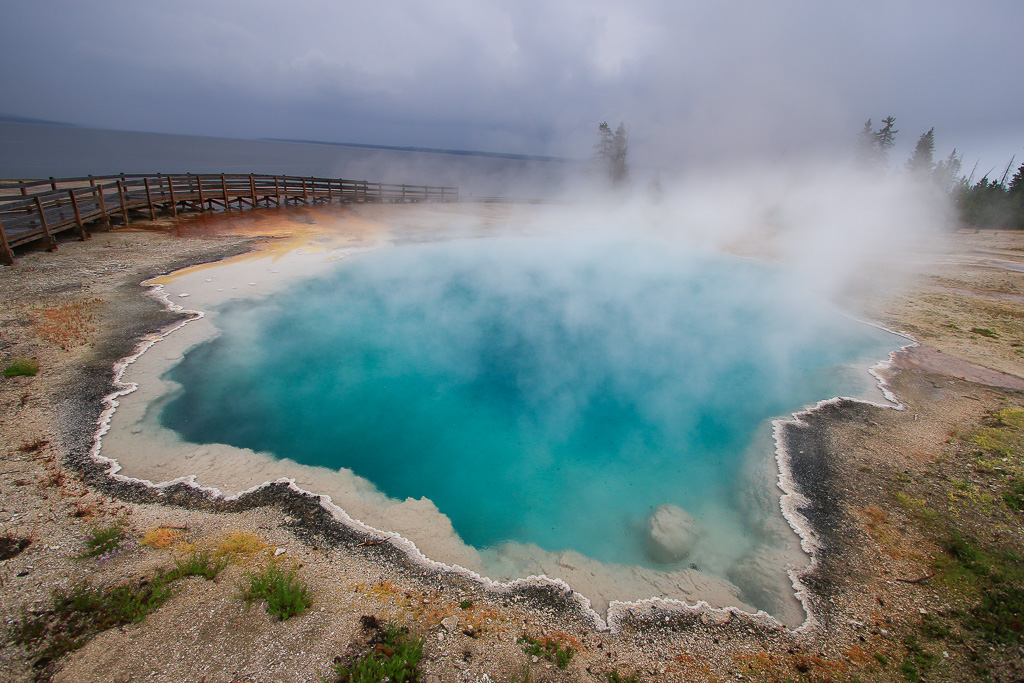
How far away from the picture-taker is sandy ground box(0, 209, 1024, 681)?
11.0ft

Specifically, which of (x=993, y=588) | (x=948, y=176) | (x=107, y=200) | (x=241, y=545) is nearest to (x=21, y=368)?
(x=241, y=545)

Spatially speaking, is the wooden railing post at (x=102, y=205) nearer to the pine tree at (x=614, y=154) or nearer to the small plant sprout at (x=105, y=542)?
the small plant sprout at (x=105, y=542)

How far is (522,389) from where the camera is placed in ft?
27.7

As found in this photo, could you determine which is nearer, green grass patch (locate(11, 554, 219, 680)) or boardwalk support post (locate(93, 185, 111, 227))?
green grass patch (locate(11, 554, 219, 680))

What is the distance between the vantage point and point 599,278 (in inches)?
651

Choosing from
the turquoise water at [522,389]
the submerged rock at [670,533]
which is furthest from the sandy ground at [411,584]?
the turquoise water at [522,389]

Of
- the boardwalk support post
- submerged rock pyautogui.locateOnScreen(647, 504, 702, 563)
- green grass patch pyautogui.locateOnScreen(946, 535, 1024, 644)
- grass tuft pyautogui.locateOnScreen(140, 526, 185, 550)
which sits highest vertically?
the boardwalk support post

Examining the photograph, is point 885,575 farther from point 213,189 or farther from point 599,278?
point 213,189

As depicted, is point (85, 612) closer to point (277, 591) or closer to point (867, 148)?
point (277, 591)

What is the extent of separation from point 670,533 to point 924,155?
183 ft

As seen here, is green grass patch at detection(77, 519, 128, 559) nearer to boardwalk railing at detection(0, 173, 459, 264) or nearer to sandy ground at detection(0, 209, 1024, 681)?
sandy ground at detection(0, 209, 1024, 681)

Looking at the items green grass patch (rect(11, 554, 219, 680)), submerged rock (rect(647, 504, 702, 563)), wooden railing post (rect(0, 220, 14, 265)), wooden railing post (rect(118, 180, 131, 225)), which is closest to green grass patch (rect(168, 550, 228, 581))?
green grass patch (rect(11, 554, 219, 680))

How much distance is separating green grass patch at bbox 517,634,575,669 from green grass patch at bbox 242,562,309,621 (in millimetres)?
1895

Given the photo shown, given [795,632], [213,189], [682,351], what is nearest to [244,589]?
[795,632]
